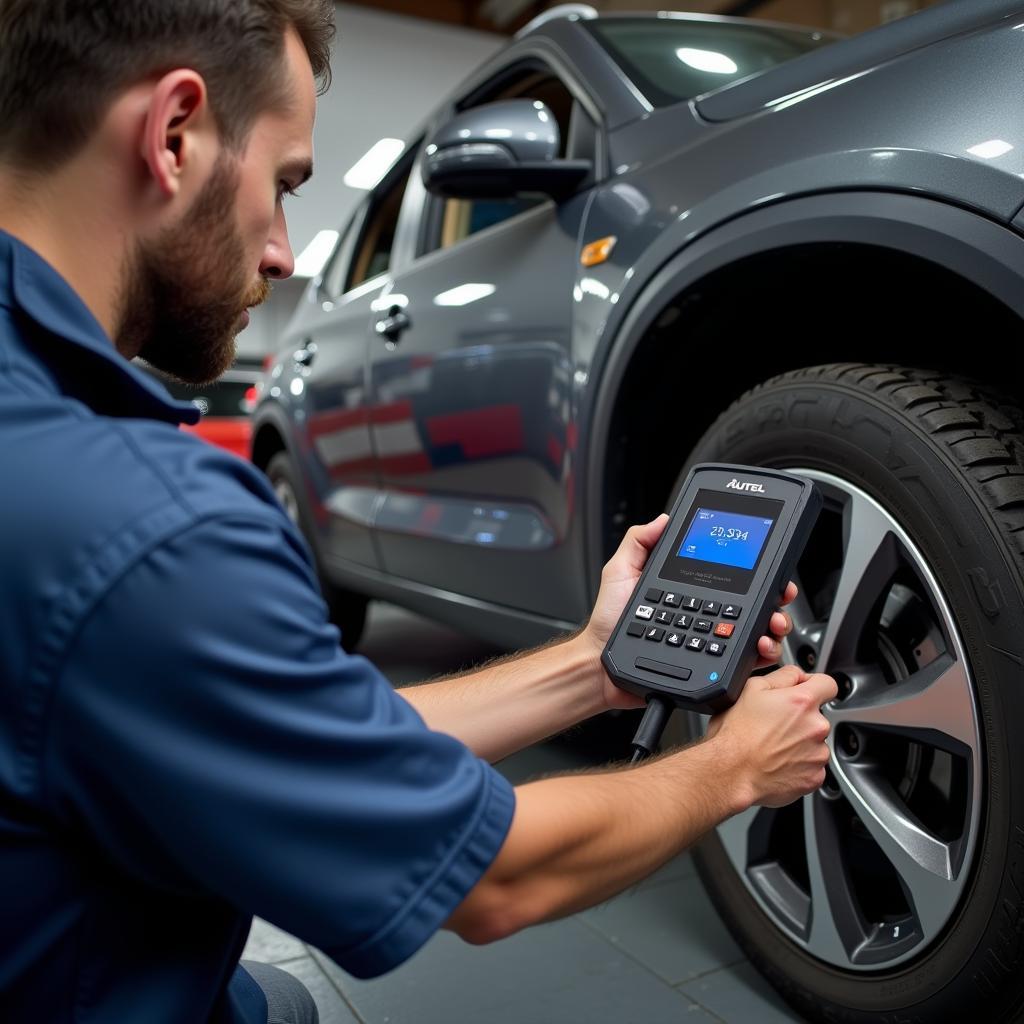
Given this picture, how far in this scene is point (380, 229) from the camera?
8.55ft

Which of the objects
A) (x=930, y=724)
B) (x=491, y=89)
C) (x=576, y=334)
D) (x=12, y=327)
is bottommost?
(x=930, y=724)

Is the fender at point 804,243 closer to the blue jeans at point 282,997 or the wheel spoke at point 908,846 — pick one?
the wheel spoke at point 908,846

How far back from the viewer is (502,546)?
1644 millimetres

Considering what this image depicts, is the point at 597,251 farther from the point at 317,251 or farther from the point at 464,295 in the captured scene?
the point at 317,251

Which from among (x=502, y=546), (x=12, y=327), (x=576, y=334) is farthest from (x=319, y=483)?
(x=12, y=327)

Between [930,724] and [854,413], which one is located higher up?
[854,413]

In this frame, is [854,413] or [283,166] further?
[854,413]

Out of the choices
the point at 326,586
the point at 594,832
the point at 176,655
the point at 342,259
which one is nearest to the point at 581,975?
the point at 594,832

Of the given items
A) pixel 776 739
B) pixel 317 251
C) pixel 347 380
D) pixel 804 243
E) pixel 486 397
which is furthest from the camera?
pixel 317 251

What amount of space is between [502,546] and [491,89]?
0.93 metres

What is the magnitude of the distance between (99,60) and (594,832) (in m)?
0.54

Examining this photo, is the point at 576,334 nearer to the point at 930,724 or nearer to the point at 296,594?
the point at 930,724

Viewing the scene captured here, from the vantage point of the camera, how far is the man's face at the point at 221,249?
63 cm

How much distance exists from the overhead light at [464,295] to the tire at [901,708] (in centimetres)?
62
